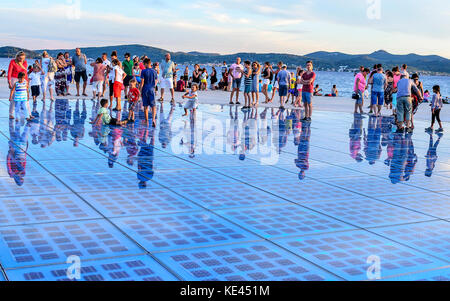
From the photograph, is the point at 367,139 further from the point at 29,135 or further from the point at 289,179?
the point at 29,135

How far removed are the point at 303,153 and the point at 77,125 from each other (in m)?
5.73

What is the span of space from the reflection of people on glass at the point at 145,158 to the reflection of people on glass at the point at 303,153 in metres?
2.30

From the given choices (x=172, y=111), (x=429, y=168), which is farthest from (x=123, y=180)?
(x=172, y=111)

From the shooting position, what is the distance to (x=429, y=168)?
9812 mm

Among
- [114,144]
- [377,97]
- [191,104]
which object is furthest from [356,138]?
[377,97]

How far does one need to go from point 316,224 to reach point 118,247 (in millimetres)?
2158

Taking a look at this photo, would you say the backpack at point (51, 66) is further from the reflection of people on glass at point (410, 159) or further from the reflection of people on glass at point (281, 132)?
the reflection of people on glass at point (410, 159)

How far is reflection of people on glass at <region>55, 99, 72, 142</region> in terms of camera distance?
11802 millimetres

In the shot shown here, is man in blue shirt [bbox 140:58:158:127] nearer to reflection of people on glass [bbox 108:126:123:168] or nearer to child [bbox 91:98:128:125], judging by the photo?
child [bbox 91:98:128:125]

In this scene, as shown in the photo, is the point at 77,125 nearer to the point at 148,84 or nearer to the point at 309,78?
the point at 148,84

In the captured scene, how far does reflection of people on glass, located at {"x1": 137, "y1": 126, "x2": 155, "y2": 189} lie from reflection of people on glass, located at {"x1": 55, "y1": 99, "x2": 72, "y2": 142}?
5.46ft

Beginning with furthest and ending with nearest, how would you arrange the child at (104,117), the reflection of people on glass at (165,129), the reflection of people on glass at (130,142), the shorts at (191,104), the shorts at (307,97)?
the shorts at (307,97) < the shorts at (191,104) < the child at (104,117) < the reflection of people on glass at (165,129) < the reflection of people on glass at (130,142)

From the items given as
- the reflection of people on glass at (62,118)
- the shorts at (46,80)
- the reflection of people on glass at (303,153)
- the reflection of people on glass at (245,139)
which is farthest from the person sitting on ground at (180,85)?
the reflection of people on glass at (303,153)

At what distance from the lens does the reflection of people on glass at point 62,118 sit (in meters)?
11.8
